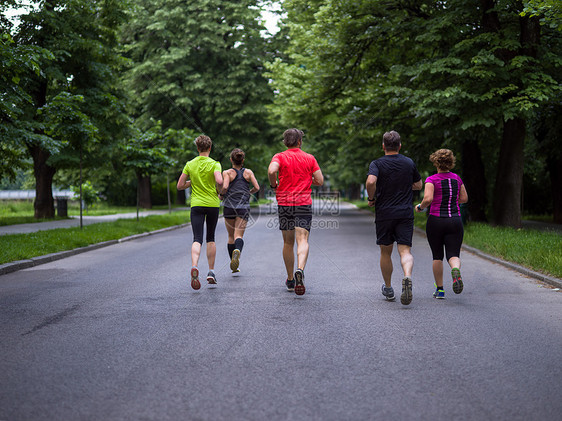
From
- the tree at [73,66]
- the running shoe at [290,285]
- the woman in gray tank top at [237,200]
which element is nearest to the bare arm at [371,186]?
the running shoe at [290,285]

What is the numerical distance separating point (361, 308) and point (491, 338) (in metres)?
1.65

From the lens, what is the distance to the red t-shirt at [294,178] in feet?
23.1

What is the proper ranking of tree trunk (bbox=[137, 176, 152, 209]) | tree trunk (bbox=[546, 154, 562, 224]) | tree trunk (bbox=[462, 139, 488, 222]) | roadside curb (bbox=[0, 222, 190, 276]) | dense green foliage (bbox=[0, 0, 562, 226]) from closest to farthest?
roadside curb (bbox=[0, 222, 190, 276]), dense green foliage (bbox=[0, 0, 562, 226]), tree trunk (bbox=[462, 139, 488, 222]), tree trunk (bbox=[546, 154, 562, 224]), tree trunk (bbox=[137, 176, 152, 209])

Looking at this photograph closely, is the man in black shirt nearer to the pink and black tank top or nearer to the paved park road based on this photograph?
the pink and black tank top

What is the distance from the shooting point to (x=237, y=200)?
854 centimetres

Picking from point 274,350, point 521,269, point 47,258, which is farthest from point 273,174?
point 47,258

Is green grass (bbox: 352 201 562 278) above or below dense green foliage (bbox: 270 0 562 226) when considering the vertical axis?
below

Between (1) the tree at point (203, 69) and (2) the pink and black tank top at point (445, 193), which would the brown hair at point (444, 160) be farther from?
(1) the tree at point (203, 69)

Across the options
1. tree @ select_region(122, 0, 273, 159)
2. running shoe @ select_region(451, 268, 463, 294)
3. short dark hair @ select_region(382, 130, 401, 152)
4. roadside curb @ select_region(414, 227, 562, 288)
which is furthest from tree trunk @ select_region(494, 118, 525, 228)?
tree @ select_region(122, 0, 273, 159)

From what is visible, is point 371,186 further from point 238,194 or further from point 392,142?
point 238,194

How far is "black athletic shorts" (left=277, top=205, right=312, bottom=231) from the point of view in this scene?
7.03 meters

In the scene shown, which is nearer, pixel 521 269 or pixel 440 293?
pixel 440 293

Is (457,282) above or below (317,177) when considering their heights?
below

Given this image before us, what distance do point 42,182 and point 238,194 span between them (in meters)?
16.9
